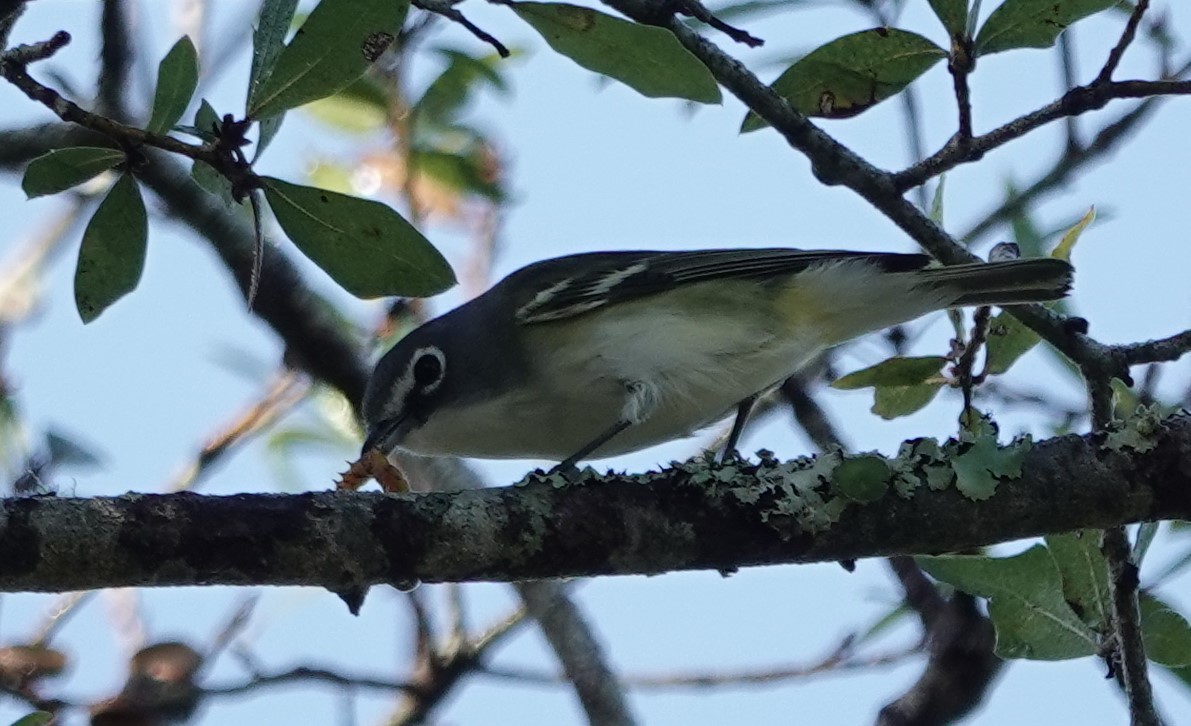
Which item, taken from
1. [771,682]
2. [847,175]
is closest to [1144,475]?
[847,175]

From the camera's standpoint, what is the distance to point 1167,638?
10.7 feet

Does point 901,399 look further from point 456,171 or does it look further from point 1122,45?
point 456,171

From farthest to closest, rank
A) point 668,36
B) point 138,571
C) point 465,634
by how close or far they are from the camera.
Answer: point 465,634 → point 668,36 → point 138,571

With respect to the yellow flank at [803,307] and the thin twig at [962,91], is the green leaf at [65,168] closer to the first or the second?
the thin twig at [962,91]

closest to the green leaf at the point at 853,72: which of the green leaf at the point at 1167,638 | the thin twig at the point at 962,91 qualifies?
the thin twig at the point at 962,91

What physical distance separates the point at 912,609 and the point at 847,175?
1.66 metres

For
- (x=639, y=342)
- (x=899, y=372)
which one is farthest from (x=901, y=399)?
(x=639, y=342)

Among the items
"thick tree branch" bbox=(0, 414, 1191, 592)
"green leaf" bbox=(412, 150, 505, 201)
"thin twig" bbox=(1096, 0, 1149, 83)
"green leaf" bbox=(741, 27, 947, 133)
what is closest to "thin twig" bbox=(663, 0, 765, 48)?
"green leaf" bbox=(741, 27, 947, 133)

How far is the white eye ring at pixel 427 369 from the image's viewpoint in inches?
179

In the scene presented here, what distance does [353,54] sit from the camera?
279 cm

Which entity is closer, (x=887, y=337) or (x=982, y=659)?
(x=982, y=659)

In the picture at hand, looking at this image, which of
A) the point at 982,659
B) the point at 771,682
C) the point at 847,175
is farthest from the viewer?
the point at 771,682

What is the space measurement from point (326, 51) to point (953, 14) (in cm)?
142

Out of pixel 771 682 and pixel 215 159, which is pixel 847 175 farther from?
pixel 771 682
